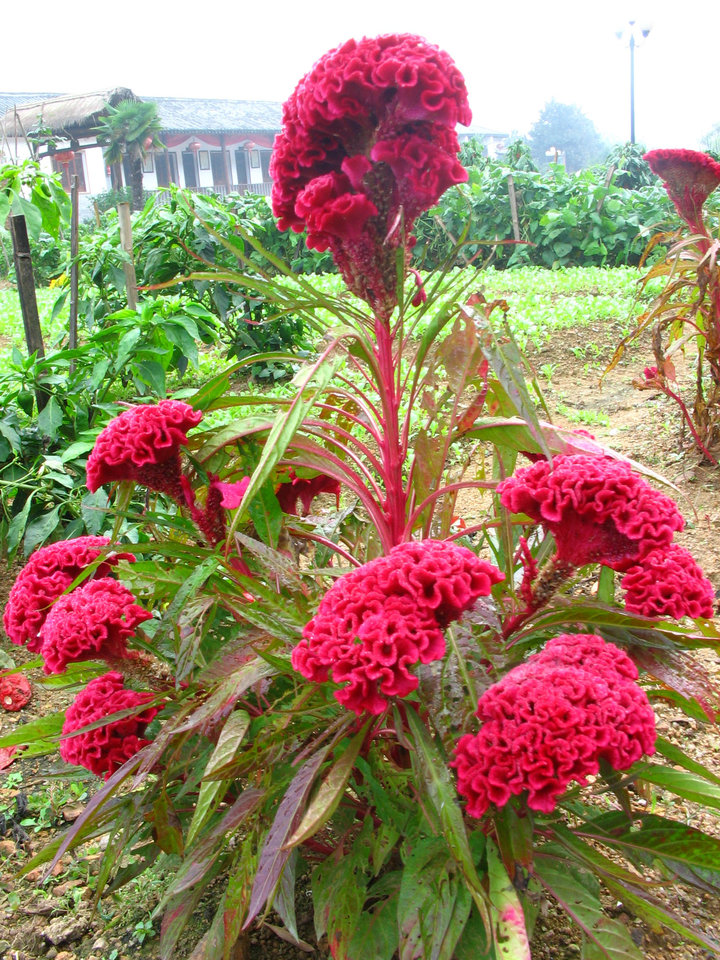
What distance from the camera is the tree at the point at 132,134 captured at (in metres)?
23.0

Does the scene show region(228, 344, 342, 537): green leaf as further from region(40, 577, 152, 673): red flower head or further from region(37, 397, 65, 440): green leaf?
region(37, 397, 65, 440): green leaf

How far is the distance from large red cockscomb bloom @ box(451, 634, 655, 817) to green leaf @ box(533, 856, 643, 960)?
222 mm

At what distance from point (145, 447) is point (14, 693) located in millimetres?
1265

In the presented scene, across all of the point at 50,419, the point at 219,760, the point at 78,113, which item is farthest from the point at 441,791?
the point at 78,113

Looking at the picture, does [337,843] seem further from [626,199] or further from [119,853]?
[626,199]

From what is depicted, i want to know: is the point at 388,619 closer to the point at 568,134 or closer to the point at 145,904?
the point at 145,904

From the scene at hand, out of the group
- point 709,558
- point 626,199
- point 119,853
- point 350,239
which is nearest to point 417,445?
point 350,239

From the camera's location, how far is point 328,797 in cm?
81

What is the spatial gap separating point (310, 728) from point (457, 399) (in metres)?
0.44

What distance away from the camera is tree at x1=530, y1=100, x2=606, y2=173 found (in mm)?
49031

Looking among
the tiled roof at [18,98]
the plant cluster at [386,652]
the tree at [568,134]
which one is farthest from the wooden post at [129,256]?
the tree at [568,134]

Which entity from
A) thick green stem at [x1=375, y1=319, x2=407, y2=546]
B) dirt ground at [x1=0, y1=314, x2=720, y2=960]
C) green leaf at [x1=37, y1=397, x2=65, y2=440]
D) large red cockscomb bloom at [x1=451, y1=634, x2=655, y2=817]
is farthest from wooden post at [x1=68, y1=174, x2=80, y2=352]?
large red cockscomb bloom at [x1=451, y1=634, x2=655, y2=817]

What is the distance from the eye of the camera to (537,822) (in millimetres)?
966

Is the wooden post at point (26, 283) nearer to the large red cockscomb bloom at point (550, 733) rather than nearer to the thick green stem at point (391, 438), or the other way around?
the thick green stem at point (391, 438)
